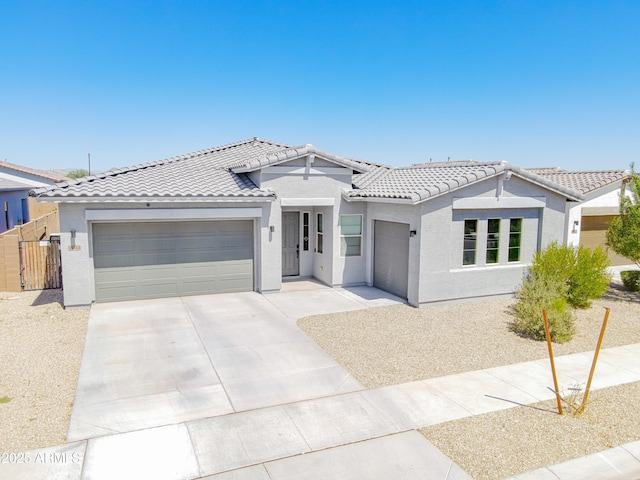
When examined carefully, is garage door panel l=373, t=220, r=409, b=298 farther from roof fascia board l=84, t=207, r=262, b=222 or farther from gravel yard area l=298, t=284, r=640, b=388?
roof fascia board l=84, t=207, r=262, b=222

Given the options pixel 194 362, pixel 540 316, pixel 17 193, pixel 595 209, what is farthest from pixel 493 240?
pixel 17 193

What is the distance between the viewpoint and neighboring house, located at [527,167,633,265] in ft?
63.0

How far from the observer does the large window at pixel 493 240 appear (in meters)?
Answer: 13.4

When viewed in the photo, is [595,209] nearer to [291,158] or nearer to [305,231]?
[305,231]

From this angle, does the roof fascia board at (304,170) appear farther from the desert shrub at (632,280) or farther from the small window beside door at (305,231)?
the desert shrub at (632,280)

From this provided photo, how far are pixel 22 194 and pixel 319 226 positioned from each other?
18445 millimetres

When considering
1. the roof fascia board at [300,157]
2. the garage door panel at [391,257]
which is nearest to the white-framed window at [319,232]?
the garage door panel at [391,257]

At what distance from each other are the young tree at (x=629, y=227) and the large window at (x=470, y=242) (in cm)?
459

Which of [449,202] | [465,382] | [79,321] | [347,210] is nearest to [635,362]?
[465,382]

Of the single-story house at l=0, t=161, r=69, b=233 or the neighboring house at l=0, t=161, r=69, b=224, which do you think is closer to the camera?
the single-story house at l=0, t=161, r=69, b=233

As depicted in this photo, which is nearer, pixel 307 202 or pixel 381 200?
pixel 381 200

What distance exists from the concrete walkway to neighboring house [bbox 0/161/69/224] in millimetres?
19176

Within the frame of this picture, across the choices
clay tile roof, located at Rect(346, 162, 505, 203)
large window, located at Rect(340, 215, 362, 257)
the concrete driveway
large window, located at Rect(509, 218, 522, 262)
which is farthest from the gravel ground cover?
large window, located at Rect(340, 215, 362, 257)

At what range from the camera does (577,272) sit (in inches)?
505
